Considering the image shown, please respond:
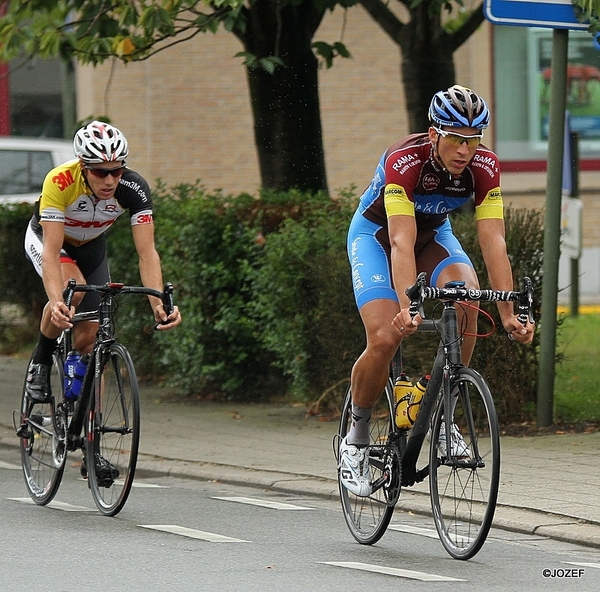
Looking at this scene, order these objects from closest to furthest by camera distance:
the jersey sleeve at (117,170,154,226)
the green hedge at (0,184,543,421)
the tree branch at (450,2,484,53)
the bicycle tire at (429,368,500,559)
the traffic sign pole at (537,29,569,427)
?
the bicycle tire at (429,368,500,559) < the jersey sleeve at (117,170,154,226) < the traffic sign pole at (537,29,569,427) < the green hedge at (0,184,543,421) < the tree branch at (450,2,484,53)

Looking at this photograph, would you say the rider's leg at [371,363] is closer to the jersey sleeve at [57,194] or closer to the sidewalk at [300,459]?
the sidewalk at [300,459]

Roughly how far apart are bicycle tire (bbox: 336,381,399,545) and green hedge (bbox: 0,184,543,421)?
9.43 feet

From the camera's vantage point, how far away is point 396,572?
5.90 m

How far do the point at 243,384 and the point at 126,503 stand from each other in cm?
388

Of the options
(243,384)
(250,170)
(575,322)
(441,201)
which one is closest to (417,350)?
(243,384)

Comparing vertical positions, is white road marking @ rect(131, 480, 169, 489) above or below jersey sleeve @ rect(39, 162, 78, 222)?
below

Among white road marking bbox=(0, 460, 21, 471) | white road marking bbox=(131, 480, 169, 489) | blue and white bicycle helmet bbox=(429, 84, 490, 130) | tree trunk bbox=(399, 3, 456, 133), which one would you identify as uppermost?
tree trunk bbox=(399, 3, 456, 133)

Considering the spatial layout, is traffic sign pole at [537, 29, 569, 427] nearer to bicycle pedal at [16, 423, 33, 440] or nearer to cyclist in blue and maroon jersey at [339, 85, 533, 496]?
cyclist in blue and maroon jersey at [339, 85, 533, 496]

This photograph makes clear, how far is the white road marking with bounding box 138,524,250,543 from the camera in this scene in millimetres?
6656

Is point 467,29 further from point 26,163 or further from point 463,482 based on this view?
point 26,163

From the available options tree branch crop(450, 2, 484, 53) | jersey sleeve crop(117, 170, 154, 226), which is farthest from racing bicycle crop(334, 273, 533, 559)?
tree branch crop(450, 2, 484, 53)

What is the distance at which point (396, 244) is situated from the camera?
6012 mm

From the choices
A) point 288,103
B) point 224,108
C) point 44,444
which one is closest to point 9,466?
point 44,444

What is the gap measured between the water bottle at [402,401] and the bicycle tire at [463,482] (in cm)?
27
